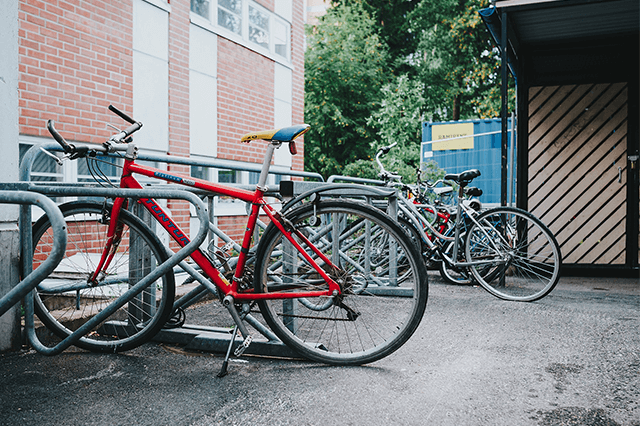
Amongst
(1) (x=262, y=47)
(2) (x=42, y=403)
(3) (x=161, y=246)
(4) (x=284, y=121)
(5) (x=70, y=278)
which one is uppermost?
(1) (x=262, y=47)

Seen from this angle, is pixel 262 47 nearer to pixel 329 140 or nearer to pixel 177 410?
pixel 177 410

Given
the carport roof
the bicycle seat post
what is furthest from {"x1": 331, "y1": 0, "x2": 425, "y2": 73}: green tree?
the bicycle seat post

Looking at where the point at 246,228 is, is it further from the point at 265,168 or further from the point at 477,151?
the point at 477,151

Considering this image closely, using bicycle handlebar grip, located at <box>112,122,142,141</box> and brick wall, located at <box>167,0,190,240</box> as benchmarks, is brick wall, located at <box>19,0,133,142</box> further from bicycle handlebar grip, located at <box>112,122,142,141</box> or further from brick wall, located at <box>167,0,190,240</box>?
bicycle handlebar grip, located at <box>112,122,142,141</box>

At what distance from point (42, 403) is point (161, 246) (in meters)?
0.97

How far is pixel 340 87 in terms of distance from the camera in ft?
72.4

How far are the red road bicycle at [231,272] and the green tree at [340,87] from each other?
18.4 meters

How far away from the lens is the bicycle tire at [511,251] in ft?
16.2

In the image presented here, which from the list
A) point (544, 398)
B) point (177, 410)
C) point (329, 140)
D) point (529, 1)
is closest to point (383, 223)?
point (544, 398)

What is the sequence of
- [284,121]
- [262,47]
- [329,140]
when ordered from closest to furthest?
[262,47]
[284,121]
[329,140]

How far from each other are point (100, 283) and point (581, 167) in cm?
656

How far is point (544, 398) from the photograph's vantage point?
2463 mm

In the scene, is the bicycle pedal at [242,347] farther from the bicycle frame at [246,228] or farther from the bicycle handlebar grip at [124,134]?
the bicycle handlebar grip at [124,134]

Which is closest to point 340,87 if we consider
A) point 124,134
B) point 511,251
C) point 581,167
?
point 581,167
